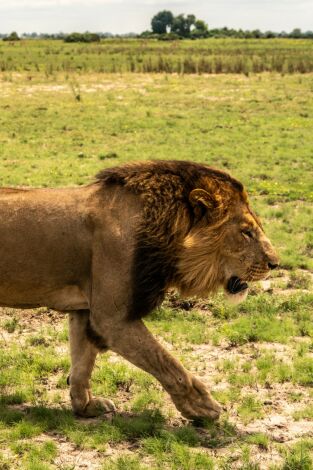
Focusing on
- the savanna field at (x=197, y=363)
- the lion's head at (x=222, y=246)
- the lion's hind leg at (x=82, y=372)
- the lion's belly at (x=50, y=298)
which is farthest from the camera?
Result: the lion's hind leg at (x=82, y=372)

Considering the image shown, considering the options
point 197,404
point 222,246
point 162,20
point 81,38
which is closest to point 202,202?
point 222,246

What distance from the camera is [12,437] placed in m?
4.59

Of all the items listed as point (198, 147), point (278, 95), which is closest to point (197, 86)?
point (278, 95)

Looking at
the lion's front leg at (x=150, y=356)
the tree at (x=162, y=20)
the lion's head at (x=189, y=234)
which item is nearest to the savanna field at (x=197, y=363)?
the lion's front leg at (x=150, y=356)

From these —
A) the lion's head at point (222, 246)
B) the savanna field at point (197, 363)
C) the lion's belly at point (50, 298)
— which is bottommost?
the savanna field at point (197, 363)

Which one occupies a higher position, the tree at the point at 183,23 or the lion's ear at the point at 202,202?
the tree at the point at 183,23

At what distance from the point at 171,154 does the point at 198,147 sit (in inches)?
47.5

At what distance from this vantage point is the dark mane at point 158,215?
455 centimetres

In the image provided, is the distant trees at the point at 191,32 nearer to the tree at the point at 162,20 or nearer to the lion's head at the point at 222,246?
the tree at the point at 162,20

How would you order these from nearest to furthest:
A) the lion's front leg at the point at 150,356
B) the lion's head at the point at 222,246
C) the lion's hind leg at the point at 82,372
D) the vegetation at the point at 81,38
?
the lion's front leg at the point at 150,356 < the lion's head at the point at 222,246 < the lion's hind leg at the point at 82,372 < the vegetation at the point at 81,38

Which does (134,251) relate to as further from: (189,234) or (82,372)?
(82,372)

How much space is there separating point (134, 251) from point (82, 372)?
98cm

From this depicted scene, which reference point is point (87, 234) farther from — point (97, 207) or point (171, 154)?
point (171, 154)

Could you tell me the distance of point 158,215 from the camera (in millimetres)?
4637
